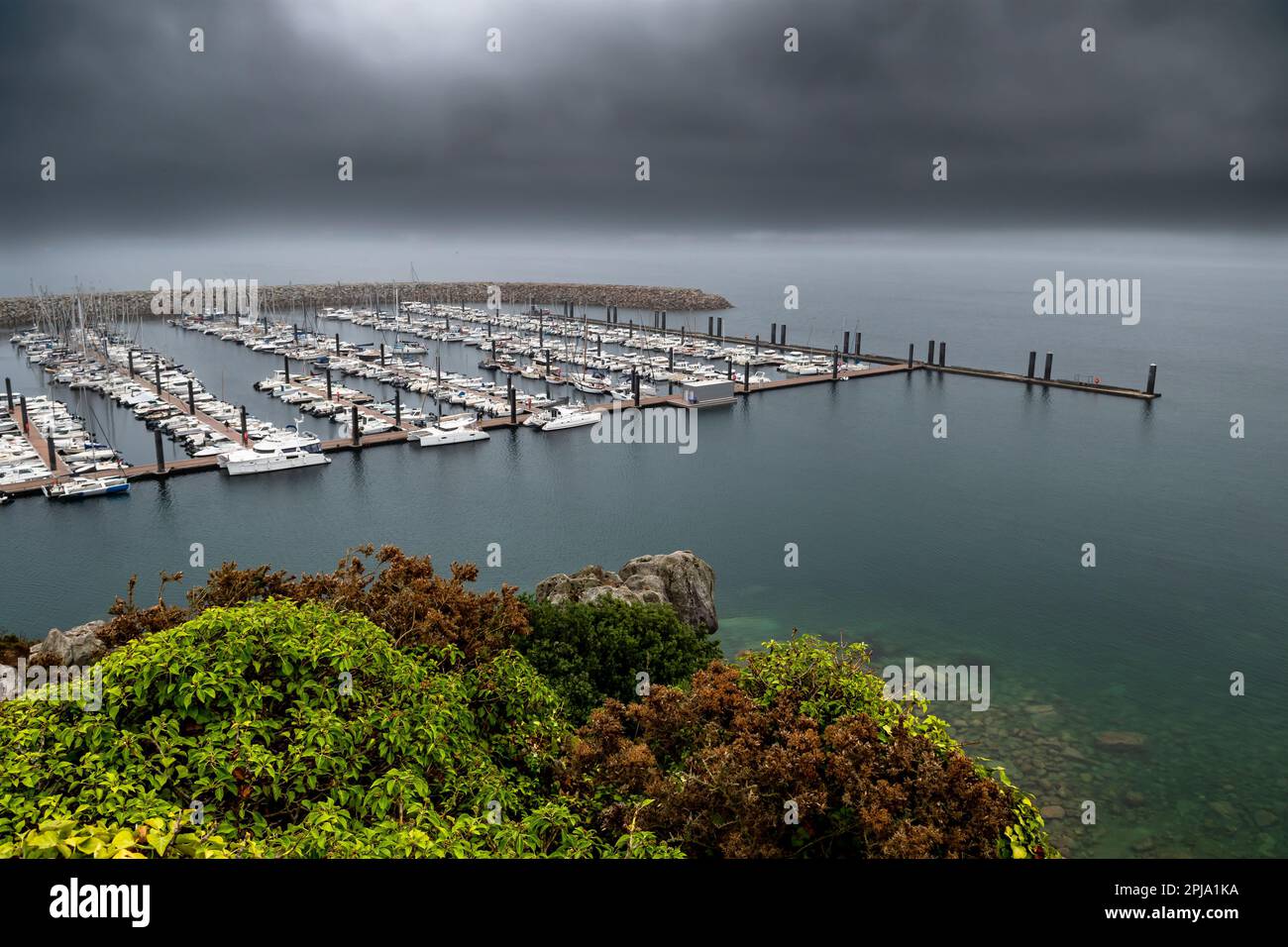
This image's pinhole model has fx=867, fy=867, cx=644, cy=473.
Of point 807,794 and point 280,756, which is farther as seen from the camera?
point 807,794

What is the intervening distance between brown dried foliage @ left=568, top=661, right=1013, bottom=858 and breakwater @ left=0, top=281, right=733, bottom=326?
137420 mm

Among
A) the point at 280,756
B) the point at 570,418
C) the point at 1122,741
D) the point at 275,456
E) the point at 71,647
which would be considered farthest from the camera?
the point at 570,418

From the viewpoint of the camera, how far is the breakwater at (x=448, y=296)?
137 meters

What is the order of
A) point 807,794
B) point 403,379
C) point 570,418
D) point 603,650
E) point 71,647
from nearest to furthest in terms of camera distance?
point 807,794 → point 603,650 → point 71,647 → point 570,418 → point 403,379

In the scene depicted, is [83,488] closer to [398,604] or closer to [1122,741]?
[398,604]

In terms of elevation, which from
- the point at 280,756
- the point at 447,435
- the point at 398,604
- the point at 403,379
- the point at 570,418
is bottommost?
the point at 447,435

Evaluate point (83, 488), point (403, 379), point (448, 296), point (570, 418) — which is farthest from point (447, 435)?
point (448, 296)

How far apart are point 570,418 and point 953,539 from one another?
3086cm

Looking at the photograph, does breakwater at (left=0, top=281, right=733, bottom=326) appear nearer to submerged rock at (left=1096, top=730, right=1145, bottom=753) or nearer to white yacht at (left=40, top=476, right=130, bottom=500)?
white yacht at (left=40, top=476, right=130, bottom=500)

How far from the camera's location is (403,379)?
253 ft

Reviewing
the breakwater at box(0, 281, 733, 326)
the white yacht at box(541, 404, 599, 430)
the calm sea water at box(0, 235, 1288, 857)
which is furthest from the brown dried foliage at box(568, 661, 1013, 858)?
the breakwater at box(0, 281, 733, 326)

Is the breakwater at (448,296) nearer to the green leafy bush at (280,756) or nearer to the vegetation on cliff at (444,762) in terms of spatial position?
the vegetation on cliff at (444,762)

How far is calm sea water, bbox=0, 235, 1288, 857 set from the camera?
87.1 feet
